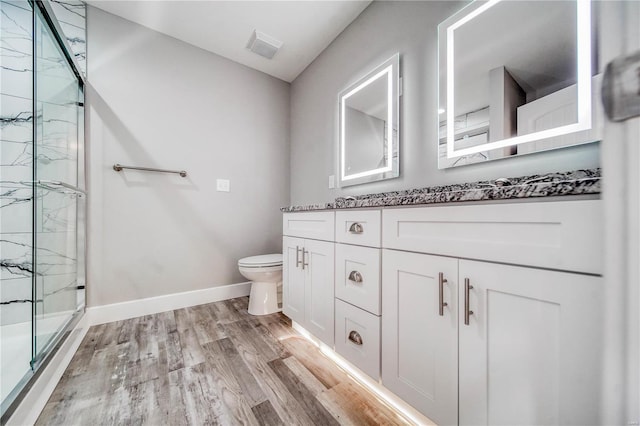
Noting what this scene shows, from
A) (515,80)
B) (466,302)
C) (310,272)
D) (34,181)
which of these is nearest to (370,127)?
(515,80)

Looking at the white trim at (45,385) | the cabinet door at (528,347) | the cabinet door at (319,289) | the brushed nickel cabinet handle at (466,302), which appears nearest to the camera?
the cabinet door at (528,347)

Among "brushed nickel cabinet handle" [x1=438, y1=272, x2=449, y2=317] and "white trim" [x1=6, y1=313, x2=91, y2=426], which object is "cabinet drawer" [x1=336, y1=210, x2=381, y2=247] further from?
"white trim" [x1=6, y1=313, x2=91, y2=426]

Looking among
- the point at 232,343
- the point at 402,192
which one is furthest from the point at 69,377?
the point at 402,192

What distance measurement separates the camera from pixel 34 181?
4.07 ft

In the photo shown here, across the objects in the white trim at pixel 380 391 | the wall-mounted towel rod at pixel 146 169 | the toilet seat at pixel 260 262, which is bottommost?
the white trim at pixel 380 391

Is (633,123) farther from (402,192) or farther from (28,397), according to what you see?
(28,397)

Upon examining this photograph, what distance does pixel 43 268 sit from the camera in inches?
51.4

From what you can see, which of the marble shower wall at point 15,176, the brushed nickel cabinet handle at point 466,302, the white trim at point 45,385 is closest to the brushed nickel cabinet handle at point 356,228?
the brushed nickel cabinet handle at point 466,302

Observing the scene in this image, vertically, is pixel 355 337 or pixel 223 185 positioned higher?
pixel 223 185

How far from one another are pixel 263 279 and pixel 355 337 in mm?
976

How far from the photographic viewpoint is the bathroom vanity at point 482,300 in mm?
522

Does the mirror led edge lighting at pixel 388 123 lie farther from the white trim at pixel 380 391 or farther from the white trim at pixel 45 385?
the white trim at pixel 45 385

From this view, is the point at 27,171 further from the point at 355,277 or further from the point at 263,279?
the point at 355,277

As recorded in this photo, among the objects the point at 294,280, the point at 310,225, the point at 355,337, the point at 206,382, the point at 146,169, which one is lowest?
the point at 206,382
